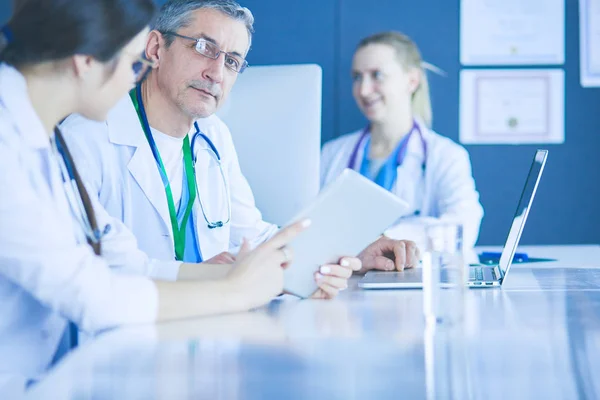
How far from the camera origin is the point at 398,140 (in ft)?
11.5

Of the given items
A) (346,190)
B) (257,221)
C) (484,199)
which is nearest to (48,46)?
(346,190)

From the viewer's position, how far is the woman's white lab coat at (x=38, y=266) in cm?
99

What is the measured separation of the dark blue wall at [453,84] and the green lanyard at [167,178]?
6.35 feet

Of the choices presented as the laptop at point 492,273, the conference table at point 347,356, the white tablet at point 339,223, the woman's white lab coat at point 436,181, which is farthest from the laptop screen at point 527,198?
the woman's white lab coat at point 436,181

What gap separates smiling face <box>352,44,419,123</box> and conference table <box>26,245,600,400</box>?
238 centimetres

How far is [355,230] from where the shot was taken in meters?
1.21

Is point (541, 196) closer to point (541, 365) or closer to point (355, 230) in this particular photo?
point (355, 230)

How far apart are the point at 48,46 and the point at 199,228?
82cm

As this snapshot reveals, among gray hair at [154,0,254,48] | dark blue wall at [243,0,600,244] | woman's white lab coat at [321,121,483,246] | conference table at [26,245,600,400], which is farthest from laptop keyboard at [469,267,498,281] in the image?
dark blue wall at [243,0,600,244]

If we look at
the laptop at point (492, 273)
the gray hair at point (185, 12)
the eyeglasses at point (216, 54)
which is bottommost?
the laptop at point (492, 273)

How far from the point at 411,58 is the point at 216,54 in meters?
1.84

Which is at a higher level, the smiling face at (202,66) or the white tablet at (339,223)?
the smiling face at (202,66)

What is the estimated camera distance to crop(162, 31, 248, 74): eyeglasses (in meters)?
1.89

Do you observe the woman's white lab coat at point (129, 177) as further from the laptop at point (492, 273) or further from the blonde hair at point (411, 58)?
the blonde hair at point (411, 58)
